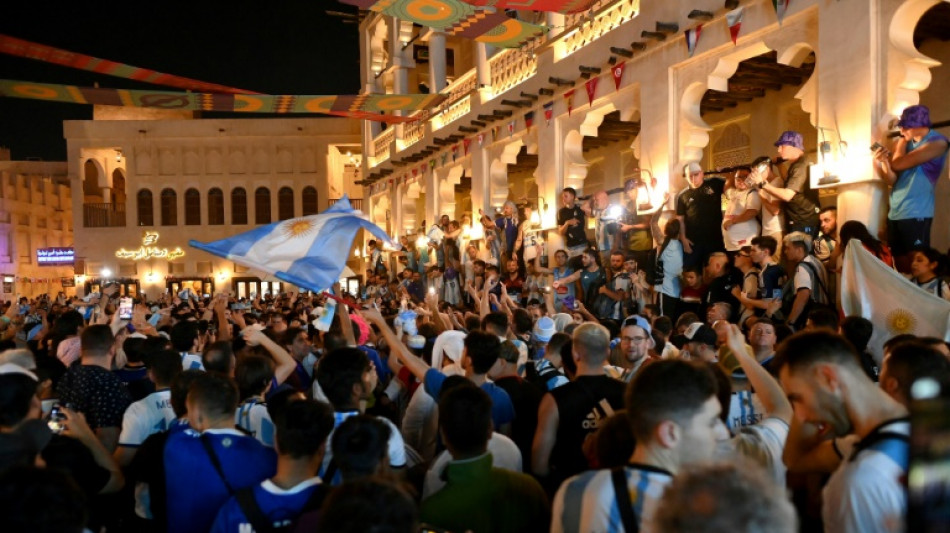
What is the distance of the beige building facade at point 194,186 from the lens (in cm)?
3759

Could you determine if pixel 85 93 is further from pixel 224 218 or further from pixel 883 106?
pixel 224 218

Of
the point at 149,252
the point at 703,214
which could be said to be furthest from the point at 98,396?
the point at 149,252

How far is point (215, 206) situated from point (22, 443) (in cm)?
3697

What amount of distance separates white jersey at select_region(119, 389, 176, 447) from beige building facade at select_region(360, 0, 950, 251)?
310 inches

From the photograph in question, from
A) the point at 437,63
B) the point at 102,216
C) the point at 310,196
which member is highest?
the point at 437,63

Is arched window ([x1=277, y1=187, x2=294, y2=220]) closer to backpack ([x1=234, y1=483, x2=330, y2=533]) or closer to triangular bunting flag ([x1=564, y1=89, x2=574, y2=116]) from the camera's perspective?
triangular bunting flag ([x1=564, y1=89, x2=574, y2=116])

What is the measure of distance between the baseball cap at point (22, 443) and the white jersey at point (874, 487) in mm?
3146

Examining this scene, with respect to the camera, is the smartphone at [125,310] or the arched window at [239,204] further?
the arched window at [239,204]

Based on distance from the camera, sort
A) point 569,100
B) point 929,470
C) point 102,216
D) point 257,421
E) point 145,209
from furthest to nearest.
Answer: point 102,216, point 145,209, point 569,100, point 257,421, point 929,470

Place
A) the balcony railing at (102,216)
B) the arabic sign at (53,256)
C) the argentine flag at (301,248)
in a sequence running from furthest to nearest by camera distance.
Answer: the arabic sign at (53,256) → the balcony railing at (102,216) → the argentine flag at (301,248)

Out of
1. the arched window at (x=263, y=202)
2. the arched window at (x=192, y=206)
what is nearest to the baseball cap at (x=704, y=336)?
the arched window at (x=263, y=202)

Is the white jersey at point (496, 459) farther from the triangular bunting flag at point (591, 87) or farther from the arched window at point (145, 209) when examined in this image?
the arched window at point (145, 209)

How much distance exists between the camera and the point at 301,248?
6742 millimetres

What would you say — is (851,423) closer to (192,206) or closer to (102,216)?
(192,206)
